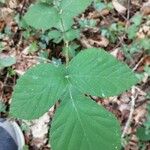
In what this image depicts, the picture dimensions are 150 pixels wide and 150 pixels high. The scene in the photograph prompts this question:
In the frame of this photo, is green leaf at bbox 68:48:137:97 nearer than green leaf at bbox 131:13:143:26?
Yes

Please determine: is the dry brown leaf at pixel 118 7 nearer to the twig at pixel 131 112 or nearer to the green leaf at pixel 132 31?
the green leaf at pixel 132 31

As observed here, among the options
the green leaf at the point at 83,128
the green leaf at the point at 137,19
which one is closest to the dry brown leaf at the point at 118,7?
the green leaf at the point at 137,19

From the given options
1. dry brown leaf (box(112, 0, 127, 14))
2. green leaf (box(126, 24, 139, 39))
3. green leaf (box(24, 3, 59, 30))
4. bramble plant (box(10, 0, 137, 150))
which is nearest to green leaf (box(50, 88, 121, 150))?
bramble plant (box(10, 0, 137, 150))

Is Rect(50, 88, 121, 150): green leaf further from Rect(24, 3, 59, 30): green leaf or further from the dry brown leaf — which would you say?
the dry brown leaf

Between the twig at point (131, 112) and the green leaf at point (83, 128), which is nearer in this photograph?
the green leaf at point (83, 128)

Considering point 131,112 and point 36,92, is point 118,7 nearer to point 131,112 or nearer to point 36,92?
point 131,112

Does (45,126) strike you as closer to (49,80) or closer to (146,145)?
(146,145)

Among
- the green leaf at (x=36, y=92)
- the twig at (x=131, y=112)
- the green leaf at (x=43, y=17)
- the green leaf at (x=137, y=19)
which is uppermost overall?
the green leaf at (x=43, y=17)
